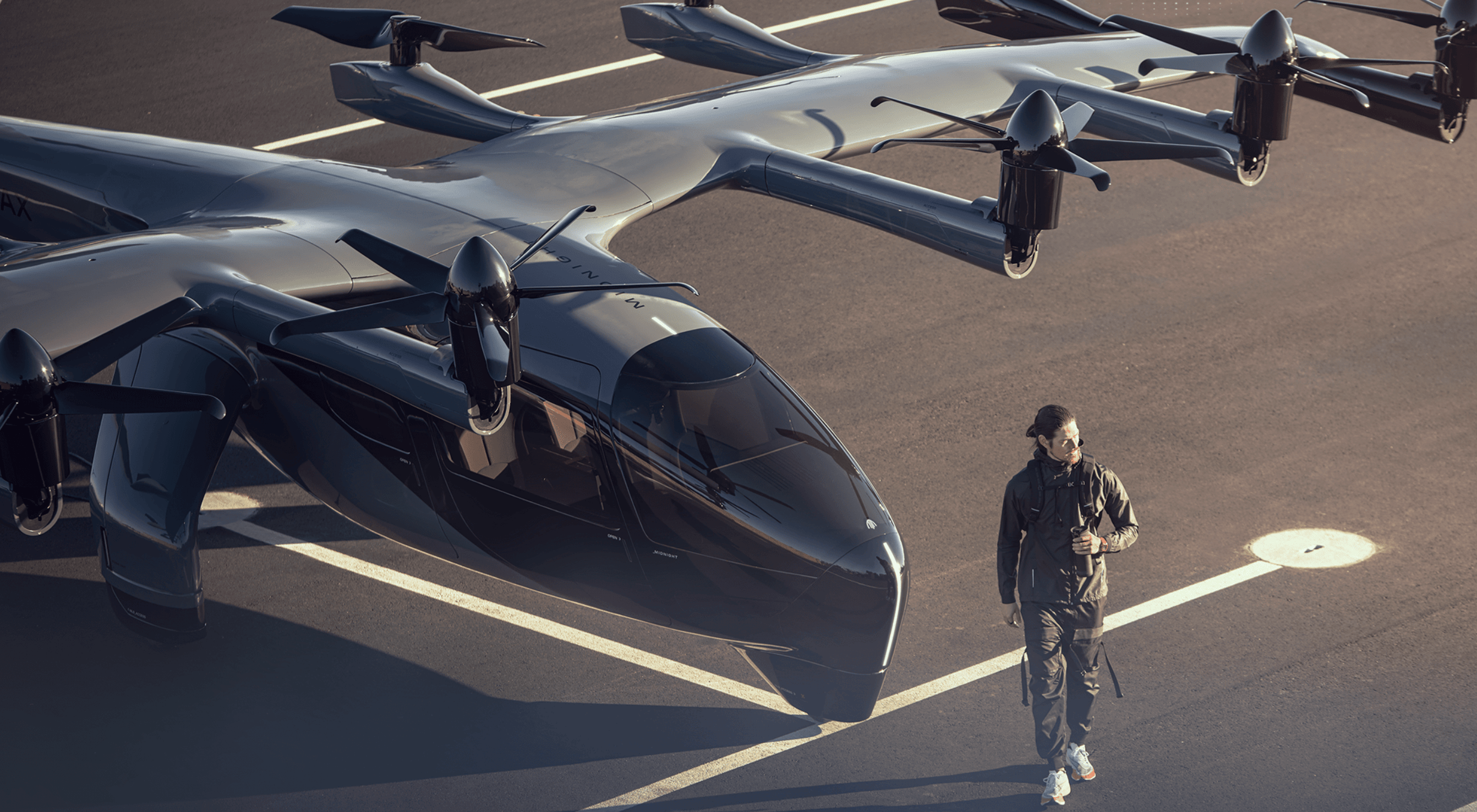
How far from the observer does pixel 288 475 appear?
44.9 feet

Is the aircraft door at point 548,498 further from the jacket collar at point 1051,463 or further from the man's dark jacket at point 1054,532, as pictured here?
the jacket collar at point 1051,463

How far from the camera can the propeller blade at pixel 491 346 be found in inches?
393

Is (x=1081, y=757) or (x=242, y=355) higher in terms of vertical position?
(x=242, y=355)

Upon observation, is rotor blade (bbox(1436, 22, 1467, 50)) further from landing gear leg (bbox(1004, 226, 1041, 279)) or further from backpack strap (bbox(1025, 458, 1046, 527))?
backpack strap (bbox(1025, 458, 1046, 527))

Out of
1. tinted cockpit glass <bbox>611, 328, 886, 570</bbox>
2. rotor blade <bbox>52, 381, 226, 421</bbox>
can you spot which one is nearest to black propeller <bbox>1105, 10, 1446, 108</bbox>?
tinted cockpit glass <bbox>611, 328, 886, 570</bbox>

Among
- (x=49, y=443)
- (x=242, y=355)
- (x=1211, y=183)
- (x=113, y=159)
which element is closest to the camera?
(x=49, y=443)

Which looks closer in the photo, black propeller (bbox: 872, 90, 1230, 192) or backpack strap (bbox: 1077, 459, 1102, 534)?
backpack strap (bbox: 1077, 459, 1102, 534)

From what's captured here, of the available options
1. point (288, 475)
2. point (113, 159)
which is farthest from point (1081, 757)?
point (113, 159)

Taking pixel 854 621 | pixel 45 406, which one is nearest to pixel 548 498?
pixel 854 621

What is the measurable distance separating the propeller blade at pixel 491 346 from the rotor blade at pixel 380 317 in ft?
1.32

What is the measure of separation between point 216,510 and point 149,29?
58.8 ft

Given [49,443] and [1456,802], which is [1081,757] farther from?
[49,443]

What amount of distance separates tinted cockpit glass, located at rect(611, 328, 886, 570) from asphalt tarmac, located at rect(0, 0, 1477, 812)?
197cm

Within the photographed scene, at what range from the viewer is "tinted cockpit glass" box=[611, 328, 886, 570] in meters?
11.1
